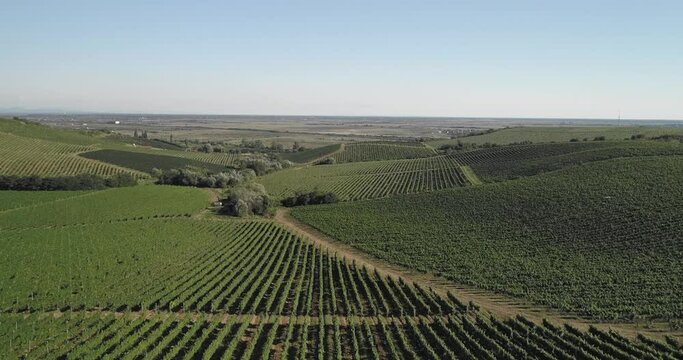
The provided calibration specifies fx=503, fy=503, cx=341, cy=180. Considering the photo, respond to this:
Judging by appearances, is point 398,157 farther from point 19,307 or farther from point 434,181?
point 19,307

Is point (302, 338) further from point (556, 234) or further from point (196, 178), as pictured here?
point (196, 178)

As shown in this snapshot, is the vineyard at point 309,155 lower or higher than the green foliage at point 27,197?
higher

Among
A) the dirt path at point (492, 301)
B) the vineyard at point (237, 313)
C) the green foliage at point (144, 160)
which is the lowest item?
the dirt path at point (492, 301)

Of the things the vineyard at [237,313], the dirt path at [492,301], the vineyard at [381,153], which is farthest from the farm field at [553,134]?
the vineyard at [237,313]

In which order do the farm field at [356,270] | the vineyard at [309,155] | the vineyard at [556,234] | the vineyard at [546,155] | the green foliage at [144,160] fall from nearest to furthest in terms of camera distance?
the farm field at [356,270], the vineyard at [556,234], the vineyard at [546,155], the green foliage at [144,160], the vineyard at [309,155]

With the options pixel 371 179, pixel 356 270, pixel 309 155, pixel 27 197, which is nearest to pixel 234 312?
pixel 356 270

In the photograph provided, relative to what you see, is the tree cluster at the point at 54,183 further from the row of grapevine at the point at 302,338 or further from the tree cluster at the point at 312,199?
the row of grapevine at the point at 302,338

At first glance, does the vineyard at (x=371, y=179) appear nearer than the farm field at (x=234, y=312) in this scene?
No
